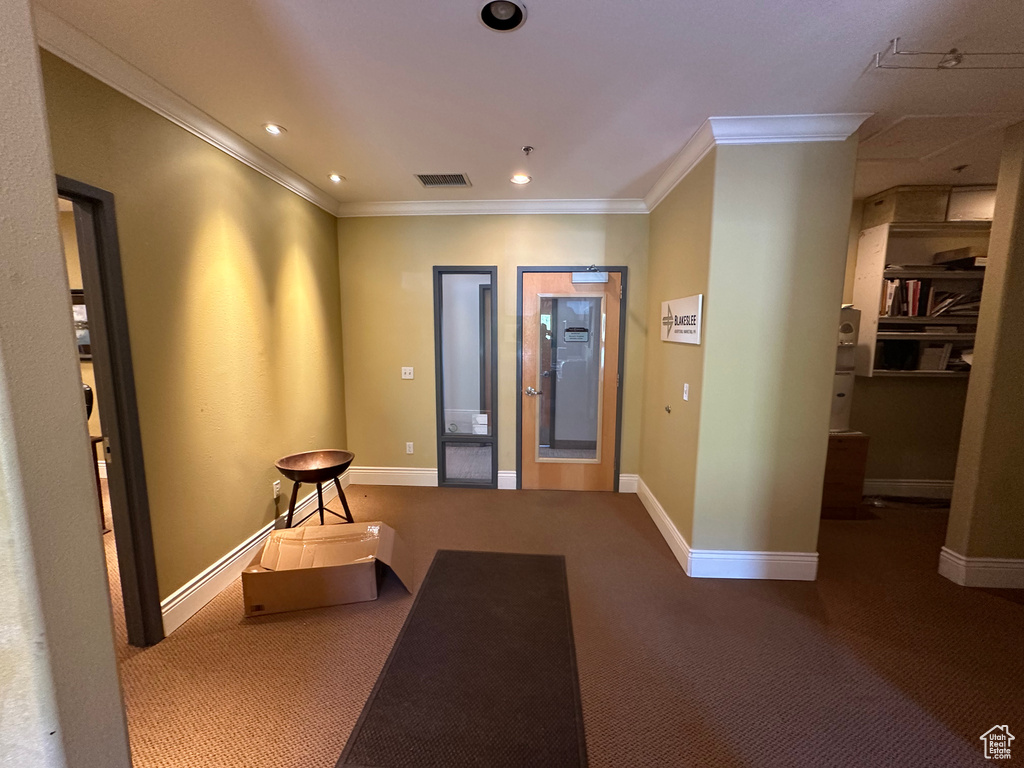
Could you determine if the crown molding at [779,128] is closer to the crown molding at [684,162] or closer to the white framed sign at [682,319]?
the crown molding at [684,162]

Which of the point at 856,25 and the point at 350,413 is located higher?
the point at 856,25

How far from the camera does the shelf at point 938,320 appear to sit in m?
3.36

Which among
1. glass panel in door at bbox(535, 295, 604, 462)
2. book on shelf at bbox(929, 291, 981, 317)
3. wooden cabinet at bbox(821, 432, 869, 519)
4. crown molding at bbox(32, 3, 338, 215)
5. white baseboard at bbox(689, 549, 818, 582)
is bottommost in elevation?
white baseboard at bbox(689, 549, 818, 582)

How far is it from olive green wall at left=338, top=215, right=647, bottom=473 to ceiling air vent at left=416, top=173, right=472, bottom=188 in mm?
520

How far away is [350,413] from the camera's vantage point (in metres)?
3.95

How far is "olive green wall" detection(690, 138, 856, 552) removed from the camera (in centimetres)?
223

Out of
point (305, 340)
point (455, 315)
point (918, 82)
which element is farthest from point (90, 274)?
point (918, 82)

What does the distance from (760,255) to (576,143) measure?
126 centimetres

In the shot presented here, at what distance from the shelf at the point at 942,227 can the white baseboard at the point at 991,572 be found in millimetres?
2512

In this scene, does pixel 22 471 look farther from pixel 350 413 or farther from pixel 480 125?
pixel 350 413

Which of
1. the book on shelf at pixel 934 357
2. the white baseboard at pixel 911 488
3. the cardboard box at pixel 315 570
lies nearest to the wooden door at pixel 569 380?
the cardboard box at pixel 315 570

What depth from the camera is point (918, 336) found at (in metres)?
3.40

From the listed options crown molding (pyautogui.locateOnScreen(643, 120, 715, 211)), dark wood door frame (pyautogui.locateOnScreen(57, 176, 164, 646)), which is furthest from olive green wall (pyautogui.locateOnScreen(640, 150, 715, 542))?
dark wood door frame (pyautogui.locateOnScreen(57, 176, 164, 646))

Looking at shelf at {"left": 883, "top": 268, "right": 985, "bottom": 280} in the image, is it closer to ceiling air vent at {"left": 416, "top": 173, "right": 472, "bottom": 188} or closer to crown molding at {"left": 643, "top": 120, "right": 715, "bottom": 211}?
crown molding at {"left": 643, "top": 120, "right": 715, "bottom": 211}
